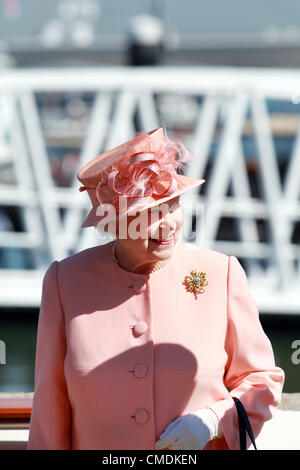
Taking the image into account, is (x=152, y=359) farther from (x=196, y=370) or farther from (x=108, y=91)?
(x=108, y=91)

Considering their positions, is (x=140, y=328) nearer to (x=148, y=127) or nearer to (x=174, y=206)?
(x=174, y=206)

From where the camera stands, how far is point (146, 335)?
2.27 m

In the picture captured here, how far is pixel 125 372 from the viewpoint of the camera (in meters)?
2.23

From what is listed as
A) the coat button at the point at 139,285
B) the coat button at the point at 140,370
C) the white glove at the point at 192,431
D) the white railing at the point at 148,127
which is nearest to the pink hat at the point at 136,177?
the coat button at the point at 139,285

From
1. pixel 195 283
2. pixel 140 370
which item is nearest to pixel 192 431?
pixel 140 370

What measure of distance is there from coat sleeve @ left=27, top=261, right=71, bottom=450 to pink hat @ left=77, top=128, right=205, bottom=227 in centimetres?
30

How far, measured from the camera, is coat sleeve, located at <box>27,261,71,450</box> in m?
2.27

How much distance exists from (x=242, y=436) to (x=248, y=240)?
1106 centimetres

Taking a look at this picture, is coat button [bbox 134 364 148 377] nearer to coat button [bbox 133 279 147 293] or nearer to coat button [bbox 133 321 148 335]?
coat button [bbox 133 321 148 335]

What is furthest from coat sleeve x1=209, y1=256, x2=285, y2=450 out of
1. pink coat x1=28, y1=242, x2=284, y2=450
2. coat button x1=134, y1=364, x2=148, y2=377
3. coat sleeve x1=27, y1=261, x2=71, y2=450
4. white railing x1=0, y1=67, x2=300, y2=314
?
white railing x1=0, y1=67, x2=300, y2=314

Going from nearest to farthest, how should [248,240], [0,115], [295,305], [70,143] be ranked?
[295,305] → [248,240] → [0,115] → [70,143]

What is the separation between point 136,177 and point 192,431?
0.70 meters

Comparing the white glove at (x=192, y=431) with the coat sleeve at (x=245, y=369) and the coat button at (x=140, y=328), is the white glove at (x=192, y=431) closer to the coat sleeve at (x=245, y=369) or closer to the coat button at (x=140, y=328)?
the coat sleeve at (x=245, y=369)
